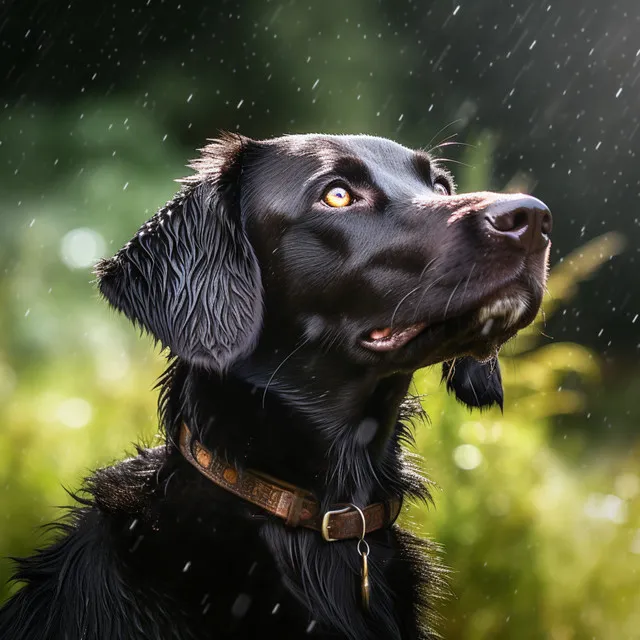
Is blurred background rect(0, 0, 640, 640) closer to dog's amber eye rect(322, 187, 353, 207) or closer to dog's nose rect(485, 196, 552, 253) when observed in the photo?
dog's amber eye rect(322, 187, 353, 207)

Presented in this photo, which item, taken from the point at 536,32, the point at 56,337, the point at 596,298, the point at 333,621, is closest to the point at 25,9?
the point at 56,337

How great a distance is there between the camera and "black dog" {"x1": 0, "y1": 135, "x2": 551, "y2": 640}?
6.85 ft

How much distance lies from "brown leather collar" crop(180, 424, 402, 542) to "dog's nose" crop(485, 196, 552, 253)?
83 centimetres

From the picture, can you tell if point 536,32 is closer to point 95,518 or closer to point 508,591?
point 508,591

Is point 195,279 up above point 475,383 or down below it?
above

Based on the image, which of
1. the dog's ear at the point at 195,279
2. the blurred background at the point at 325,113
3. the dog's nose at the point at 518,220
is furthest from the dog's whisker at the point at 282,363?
the blurred background at the point at 325,113

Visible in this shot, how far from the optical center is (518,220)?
200 centimetres

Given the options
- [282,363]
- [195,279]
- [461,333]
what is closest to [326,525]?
[282,363]

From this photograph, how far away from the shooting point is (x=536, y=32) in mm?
8023

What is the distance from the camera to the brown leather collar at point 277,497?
2164 mm

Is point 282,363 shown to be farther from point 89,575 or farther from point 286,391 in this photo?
point 89,575

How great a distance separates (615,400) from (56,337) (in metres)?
5.02

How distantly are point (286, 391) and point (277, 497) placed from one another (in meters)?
0.31

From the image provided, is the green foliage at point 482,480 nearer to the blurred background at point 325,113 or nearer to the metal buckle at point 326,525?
the metal buckle at point 326,525
